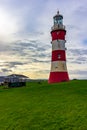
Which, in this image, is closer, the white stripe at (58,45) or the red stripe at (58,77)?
the red stripe at (58,77)

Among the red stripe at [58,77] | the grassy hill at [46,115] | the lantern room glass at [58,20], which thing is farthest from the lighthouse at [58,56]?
the grassy hill at [46,115]

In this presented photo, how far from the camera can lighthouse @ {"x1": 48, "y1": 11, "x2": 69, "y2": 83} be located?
5500 cm

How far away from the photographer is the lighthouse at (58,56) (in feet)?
180

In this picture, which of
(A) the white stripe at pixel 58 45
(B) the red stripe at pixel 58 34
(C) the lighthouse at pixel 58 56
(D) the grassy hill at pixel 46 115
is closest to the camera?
(D) the grassy hill at pixel 46 115

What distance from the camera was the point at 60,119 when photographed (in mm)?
19344

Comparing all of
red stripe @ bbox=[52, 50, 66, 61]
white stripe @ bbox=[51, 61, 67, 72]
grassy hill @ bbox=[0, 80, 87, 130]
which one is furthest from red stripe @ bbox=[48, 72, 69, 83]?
grassy hill @ bbox=[0, 80, 87, 130]

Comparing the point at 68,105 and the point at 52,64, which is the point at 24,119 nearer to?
the point at 68,105

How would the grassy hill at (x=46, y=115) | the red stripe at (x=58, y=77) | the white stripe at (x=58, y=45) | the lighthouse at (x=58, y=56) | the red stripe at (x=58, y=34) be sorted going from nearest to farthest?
the grassy hill at (x=46, y=115)
the red stripe at (x=58, y=77)
the lighthouse at (x=58, y=56)
the white stripe at (x=58, y=45)
the red stripe at (x=58, y=34)

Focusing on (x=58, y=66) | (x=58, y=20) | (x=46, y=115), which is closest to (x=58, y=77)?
(x=58, y=66)

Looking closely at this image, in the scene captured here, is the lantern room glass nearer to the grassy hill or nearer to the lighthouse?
the lighthouse

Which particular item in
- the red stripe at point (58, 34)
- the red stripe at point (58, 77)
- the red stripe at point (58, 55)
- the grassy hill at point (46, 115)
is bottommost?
the grassy hill at point (46, 115)

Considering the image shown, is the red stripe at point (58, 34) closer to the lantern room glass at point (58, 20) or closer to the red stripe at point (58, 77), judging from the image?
the lantern room glass at point (58, 20)

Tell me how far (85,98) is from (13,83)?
98.3 feet

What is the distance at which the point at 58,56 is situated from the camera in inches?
2183
